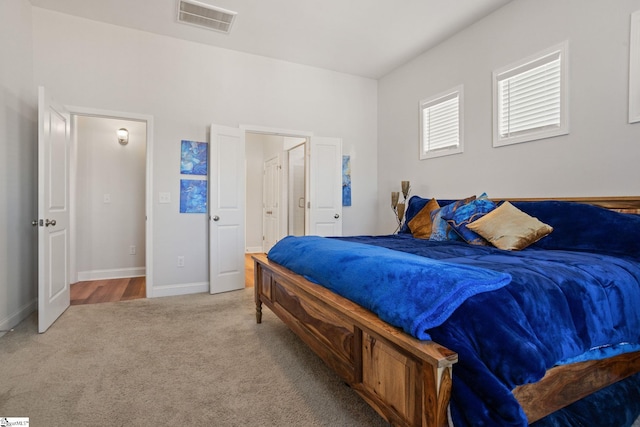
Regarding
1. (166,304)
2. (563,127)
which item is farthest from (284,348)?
(563,127)

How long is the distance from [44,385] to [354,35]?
403 cm

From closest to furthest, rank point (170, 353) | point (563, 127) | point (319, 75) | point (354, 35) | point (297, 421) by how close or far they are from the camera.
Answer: point (297, 421) → point (170, 353) → point (563, 127) → point (354, 35) → point (319, 75)

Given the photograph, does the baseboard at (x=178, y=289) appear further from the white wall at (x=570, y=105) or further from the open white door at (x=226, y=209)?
the white wall at (x=570, y=105)

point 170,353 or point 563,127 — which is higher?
point 563,127

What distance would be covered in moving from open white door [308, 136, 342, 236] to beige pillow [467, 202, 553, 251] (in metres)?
2.26

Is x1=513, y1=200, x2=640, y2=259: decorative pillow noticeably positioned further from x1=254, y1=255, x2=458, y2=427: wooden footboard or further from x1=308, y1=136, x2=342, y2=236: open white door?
x1=308, y1=136, x2=342, y2=236: open white door

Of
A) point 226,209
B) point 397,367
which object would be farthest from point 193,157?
point 397,367

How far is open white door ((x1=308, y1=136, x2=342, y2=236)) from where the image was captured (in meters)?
4.38

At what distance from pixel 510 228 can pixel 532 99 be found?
4.67 ft

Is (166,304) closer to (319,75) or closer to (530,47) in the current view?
(319,75)

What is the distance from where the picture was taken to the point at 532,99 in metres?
2.88

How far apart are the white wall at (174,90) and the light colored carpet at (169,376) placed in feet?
3.66

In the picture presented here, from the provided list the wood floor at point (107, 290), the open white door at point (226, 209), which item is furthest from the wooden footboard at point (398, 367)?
the wood floor at point (107, 290)

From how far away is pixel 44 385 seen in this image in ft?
5.79
